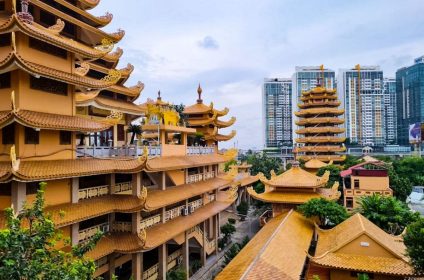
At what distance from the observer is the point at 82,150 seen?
15.4 meters

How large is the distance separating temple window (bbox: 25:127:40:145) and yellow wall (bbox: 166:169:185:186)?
8.67 metres

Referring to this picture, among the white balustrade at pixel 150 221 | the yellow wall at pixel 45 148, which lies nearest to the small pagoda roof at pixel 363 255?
the white balustrade at pixel 150 221

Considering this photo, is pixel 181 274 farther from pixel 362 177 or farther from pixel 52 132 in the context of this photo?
pixel 362 177

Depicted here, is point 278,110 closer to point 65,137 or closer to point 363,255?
point 363,255

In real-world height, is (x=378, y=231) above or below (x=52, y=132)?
below

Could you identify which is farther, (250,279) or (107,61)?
(107,61)

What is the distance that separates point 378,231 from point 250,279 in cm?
826

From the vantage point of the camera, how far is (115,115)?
763 inches

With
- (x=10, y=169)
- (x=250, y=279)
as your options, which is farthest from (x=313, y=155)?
(x=10, y=169)

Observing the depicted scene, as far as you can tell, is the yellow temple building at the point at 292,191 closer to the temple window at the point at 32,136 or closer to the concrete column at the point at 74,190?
the concrete column at the point at 74,190

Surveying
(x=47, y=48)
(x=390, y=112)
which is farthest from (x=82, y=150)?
(x=390, y=112)

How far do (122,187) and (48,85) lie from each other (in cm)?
597

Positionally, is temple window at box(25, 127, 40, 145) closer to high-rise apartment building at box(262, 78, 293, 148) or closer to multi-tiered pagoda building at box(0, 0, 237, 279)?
multi-tiered pagoda building at box(0, 0, 237, 279)

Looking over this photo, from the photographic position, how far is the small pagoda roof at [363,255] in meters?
13.9
